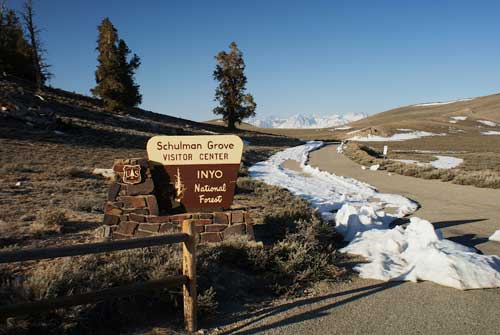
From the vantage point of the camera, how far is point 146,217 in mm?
6559

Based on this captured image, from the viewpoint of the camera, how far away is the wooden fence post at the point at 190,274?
3832 millimetres

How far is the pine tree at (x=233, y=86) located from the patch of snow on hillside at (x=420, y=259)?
45293mm

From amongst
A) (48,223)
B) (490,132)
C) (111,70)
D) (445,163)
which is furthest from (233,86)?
(490,132)

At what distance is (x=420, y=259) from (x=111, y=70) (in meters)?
38.3

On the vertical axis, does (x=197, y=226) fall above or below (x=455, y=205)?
above

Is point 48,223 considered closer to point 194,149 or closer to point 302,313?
point 194,149

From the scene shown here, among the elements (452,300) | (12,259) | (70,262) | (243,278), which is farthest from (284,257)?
(12,259)

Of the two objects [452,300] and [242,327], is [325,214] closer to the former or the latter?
[452,300]

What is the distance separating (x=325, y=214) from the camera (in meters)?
9.85

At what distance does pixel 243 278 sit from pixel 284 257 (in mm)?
936

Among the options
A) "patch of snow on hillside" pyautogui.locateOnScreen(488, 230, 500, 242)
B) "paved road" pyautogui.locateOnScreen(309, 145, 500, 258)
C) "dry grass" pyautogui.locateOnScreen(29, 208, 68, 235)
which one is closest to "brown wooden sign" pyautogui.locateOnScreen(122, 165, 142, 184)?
"dry grass" pyautogui.locateOnScreen(29, 208, 68, 235)

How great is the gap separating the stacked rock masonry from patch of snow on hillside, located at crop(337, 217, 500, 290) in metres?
2.07

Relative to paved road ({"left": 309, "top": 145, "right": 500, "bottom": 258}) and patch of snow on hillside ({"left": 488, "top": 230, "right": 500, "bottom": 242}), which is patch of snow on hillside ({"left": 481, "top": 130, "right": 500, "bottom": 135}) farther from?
patch of snow on hillside ({"left": 488, "top": 230, "right": 500, "bottom": 242})

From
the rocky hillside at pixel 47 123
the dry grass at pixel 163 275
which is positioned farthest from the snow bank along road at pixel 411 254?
the rocky hillside at pixel 47 123
